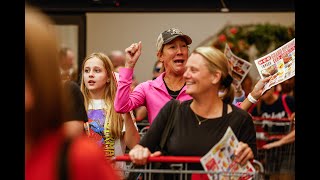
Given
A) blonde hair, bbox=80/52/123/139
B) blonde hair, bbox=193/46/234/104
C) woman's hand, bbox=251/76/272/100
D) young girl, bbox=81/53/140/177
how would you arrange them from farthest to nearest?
blonde hair, bbox=80/52/123/139 < young girl, bbox=81/53/140/177 < woman's hand, bbox=251/76/272/100 < blonde hair, bbox=193/46/234/104

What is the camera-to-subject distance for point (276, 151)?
7.48 m

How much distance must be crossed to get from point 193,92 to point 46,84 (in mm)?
1876

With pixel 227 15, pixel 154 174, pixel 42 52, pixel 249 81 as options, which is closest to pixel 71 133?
pixel 42 52

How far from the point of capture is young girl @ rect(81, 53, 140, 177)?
5.31 meters

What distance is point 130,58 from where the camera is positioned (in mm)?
4871

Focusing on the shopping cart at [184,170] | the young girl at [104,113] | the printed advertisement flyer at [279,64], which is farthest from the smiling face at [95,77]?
the shopping cart at [184,170]

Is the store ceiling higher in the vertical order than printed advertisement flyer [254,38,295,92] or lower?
higher

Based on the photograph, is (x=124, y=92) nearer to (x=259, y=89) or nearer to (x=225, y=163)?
(x=259, y=89)

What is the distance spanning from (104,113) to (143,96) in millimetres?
602

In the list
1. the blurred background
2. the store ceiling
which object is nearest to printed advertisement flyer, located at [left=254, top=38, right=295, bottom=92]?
the blurred background

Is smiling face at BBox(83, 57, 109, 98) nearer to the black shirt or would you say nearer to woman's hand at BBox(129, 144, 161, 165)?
the black shirt

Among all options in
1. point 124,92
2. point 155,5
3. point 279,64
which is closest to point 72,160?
point 124,92

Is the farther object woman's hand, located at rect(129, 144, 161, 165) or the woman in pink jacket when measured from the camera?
the woman in pink jacket
